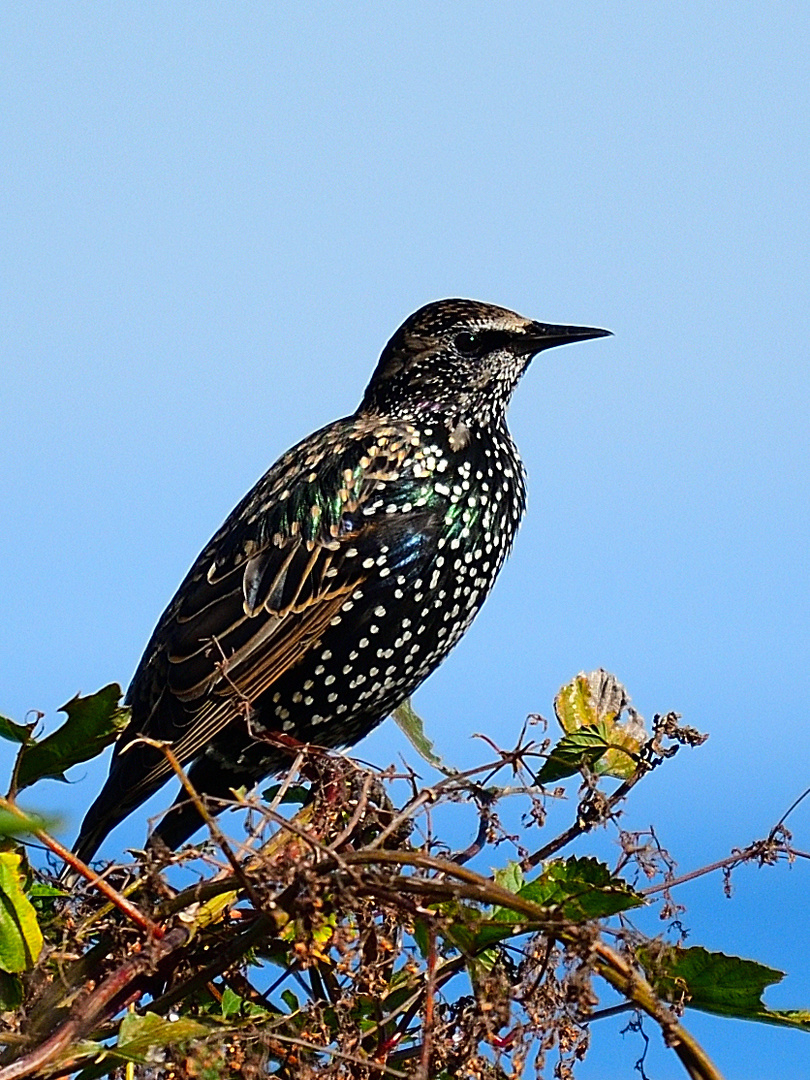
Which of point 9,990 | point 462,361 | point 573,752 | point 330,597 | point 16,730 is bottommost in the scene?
point 9,990

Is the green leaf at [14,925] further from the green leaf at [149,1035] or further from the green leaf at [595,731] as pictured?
the green leaf at [595,731]

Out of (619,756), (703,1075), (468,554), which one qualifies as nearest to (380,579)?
(468,554)

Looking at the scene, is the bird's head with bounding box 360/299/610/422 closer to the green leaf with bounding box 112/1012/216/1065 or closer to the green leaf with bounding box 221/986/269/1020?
the green leaf with bounding box 221/986/269/1020

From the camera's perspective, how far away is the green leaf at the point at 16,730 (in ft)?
5.28

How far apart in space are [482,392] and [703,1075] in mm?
2681

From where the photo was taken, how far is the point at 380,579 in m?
3.60

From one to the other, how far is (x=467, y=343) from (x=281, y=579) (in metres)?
0.80

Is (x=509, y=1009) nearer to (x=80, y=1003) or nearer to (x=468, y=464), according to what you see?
(x=80, y=1003)

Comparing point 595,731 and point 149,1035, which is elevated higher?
point 595,731

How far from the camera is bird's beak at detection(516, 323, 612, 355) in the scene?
3812 mm

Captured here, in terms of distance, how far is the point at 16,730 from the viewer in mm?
1613

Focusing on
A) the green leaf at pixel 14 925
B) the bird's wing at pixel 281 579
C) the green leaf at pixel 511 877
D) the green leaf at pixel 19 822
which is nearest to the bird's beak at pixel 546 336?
the bird's wing at pixel 281 579

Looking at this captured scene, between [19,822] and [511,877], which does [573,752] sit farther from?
[19,822]

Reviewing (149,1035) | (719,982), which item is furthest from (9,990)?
(719,982)
